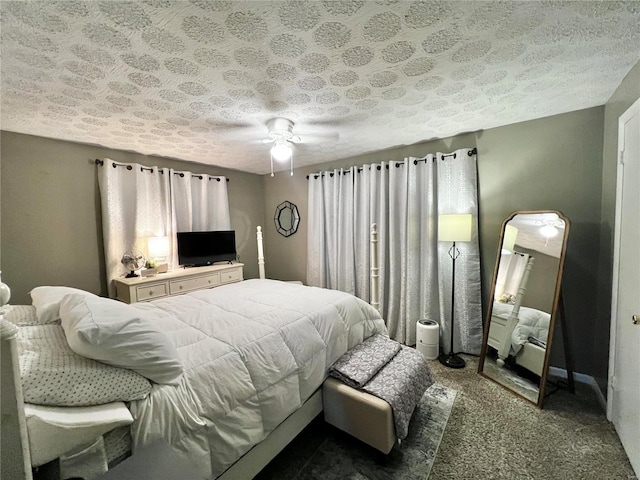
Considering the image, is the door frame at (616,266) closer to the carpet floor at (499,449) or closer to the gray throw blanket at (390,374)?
the carpet floor at (499,449)

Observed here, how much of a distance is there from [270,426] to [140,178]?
311 cm

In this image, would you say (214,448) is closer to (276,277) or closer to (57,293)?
(57,293)

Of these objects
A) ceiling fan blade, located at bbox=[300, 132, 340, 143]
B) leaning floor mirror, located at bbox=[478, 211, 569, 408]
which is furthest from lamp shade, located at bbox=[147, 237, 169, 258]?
leaning floor mirror, located at bbox=[478, 211, 569, 408]

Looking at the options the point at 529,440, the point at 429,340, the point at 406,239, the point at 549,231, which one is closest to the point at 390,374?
the point at 529,440

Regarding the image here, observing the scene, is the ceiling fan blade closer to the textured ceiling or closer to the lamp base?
the textured ceiling

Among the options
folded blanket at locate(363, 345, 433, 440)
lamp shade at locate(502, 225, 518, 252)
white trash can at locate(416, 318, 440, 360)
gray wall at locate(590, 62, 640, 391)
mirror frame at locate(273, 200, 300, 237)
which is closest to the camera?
folded blanket at locate(363, 345, 433, 440)

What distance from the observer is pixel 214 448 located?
115 cm

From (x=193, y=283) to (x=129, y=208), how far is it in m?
1.16

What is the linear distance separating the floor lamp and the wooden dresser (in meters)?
2.78

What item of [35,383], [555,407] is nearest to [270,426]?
[35,383]

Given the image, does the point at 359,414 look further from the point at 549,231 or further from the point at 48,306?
the point at 549,231

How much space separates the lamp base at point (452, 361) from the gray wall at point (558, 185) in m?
0.63

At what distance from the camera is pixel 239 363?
133 centimetres

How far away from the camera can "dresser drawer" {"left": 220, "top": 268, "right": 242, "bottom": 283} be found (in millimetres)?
3572
